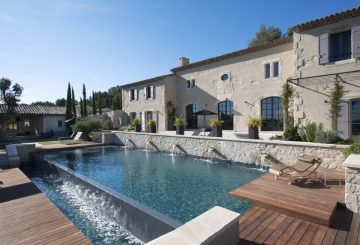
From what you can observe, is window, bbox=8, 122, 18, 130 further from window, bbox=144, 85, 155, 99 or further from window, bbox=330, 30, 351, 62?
window, bbox=330, 30, 351, 62

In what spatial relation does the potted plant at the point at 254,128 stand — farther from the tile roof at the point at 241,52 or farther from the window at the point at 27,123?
the window at the point at 27,123

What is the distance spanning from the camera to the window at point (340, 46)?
11.1m

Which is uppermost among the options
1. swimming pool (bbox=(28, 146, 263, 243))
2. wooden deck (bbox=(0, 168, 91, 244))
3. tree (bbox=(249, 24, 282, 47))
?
tree (bbox=(249, 24, 282, 47))

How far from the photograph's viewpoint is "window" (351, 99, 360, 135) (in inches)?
434

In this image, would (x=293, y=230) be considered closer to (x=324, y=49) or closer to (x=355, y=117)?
(x=355, y=117)

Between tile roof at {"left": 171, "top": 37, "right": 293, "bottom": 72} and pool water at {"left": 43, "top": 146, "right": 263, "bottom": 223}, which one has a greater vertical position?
tile roof at {"left": 171, "top": 37, "right": 293, "bottom": 72}

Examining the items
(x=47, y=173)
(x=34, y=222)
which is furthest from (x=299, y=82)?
(x=47, y=173)

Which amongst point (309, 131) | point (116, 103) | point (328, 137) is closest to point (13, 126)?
point (116, 103)

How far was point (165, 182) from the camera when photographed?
866 cm

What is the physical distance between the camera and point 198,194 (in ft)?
23.6

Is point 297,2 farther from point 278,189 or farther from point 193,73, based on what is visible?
point 278,189

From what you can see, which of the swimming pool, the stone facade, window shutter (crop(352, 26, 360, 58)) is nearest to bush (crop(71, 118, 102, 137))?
the swimming pool

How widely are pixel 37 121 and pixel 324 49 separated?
33.0m

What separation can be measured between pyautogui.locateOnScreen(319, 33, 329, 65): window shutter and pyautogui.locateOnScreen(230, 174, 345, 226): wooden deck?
783cm
